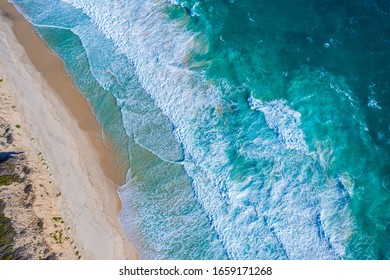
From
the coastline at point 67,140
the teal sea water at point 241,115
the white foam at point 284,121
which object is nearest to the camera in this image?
the coastline at point 67,140

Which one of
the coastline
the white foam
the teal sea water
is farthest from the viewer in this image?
the white foam

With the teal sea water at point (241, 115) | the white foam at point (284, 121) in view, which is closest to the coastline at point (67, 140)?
the teal sea water at point (241, 115)

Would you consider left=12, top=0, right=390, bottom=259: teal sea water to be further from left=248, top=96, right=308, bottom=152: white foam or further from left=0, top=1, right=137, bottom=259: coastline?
left=0, top=1, right=137, bottom=259: coastline

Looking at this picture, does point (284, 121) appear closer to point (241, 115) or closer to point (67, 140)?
point (241, 115)

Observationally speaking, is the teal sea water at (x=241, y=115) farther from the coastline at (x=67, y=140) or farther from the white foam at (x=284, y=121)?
the coastline at (x=67, y=140)

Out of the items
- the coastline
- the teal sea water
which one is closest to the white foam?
the teal sea water

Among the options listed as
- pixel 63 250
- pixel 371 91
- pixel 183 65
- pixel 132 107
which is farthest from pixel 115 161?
Answer: pixel 371 91
